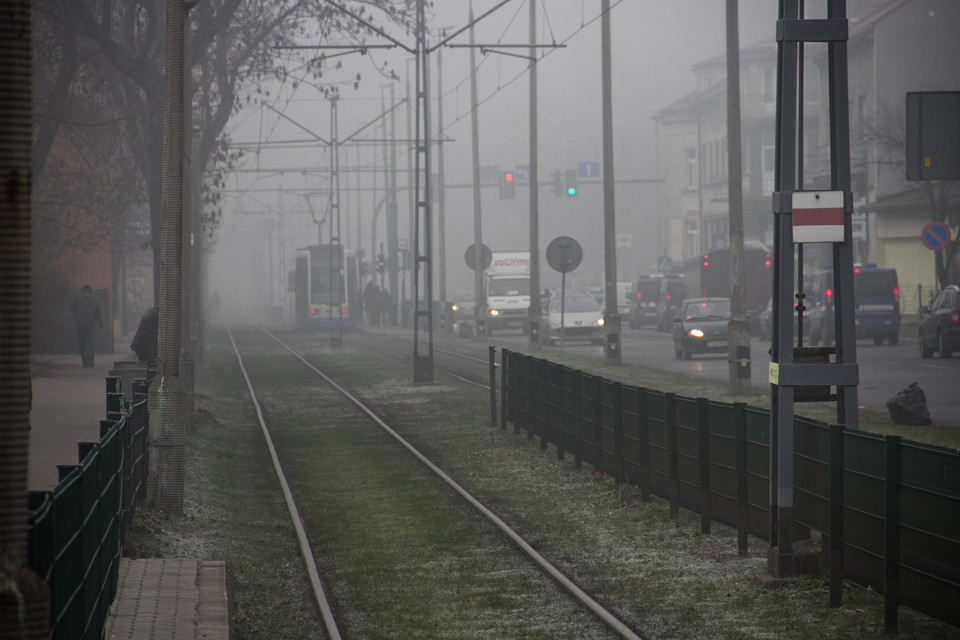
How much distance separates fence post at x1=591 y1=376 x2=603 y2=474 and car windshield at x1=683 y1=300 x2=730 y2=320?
21547 mm

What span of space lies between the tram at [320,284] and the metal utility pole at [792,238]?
45478 mm

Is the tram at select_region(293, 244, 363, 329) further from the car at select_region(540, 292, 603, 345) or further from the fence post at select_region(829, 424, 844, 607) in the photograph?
the fence post at select_region(829, 424, 844, 607)

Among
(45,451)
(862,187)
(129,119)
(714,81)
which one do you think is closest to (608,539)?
(45,451)

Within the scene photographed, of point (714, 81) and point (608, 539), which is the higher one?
point (714, 81)

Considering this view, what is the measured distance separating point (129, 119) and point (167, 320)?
54.3ft

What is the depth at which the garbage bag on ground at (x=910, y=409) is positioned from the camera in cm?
1634

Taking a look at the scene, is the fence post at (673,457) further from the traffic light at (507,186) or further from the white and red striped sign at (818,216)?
the traffic light at (507,186)

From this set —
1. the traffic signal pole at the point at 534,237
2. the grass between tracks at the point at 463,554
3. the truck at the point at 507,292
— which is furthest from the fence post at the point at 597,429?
the truck at the point at 507,292

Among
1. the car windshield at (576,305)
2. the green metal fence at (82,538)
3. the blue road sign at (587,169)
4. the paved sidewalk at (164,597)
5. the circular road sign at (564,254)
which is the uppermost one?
the blue road sign at (587,169)

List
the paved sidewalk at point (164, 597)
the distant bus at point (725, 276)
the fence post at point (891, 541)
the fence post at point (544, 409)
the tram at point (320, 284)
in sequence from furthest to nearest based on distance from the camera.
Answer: the tram at point (320, 284) < the distant bus at point (725, 276) < the fence post at point (544, 409) < the paved sidewalk at point (164, 597) < the fence post at point (891, 541)

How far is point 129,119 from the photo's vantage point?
27.2 meters

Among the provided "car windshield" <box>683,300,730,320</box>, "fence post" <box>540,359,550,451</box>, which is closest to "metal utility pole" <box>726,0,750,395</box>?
"fence post" <box>540,359,550,451</box>

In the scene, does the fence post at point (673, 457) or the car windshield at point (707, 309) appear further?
the car windshield at point (707, 309)

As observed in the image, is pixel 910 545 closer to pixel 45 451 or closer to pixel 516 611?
pixel 516 611
